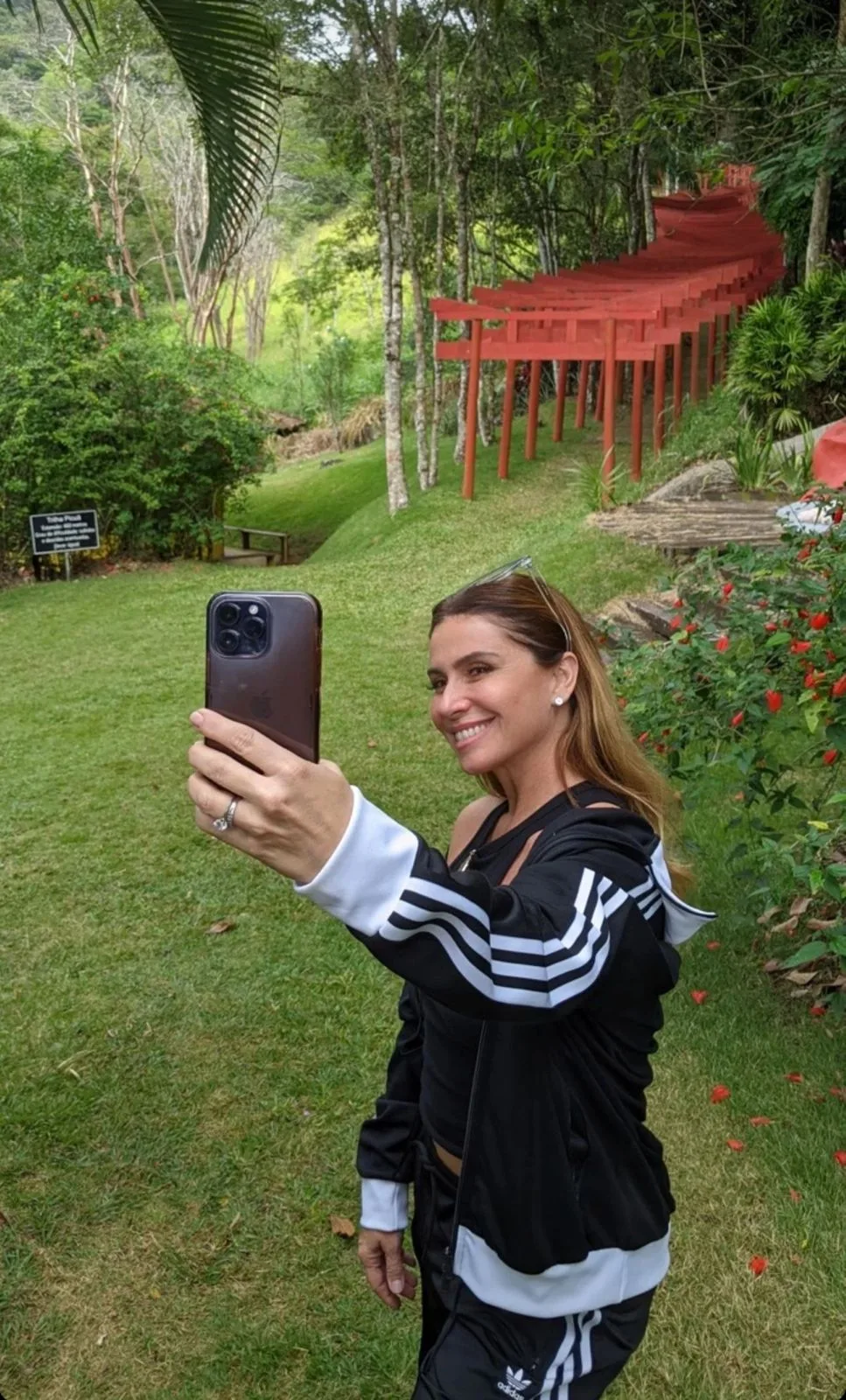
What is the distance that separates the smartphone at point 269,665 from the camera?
0.85 metres

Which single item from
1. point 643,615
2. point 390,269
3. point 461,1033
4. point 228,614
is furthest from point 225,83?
point 390,269

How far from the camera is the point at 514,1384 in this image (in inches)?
46.3

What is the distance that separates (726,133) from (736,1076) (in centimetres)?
1082

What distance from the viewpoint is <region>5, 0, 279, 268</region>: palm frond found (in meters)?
2.22

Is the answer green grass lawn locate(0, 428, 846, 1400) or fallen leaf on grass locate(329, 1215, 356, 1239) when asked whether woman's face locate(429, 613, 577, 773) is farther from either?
fallen leaf on grass locate(329, 1215, 356, 1239)

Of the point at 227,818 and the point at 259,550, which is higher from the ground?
the point at 227,818

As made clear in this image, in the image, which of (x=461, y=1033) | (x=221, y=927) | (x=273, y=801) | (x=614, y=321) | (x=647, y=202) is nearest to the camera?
(x=273, y=801)

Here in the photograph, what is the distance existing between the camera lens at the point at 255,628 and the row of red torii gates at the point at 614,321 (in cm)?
889

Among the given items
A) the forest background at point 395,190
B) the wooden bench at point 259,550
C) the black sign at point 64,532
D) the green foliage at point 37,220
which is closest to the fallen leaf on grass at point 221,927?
the forest background at point 395,190

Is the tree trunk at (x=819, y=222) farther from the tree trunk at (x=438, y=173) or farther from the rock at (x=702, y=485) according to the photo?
the tree trunk at (x=438, y=173)

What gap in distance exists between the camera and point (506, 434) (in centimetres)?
1150

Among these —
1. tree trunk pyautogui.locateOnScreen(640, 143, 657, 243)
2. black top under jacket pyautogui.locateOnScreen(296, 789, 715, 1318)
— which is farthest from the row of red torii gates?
black top under jacket pyautogui.locateOnScreen(296, 789, 715, 1318)

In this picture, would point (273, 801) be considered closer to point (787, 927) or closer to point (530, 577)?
point (530, 577)

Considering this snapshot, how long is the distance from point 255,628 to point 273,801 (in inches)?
6.4
